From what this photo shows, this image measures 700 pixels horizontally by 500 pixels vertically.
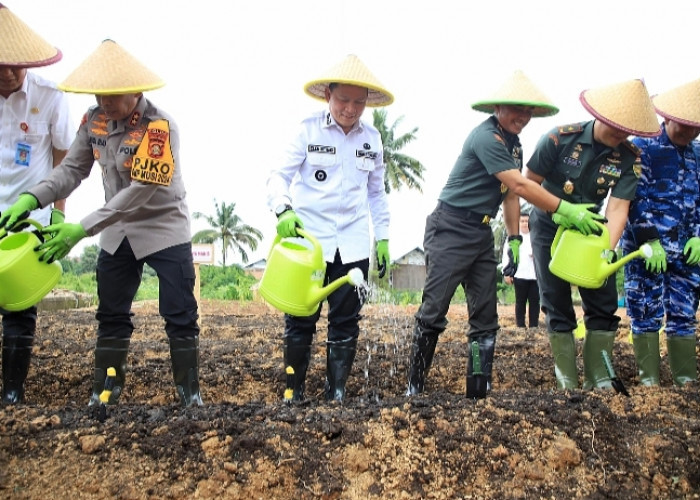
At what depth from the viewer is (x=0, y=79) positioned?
288 centimetres

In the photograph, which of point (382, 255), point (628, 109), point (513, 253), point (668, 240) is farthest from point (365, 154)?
point (668, 240)

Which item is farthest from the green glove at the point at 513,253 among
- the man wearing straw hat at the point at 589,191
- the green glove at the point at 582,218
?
the green glove at the point at 582,218

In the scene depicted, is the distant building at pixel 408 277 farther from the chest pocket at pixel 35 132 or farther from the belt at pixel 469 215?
the chest pocket at pixel 35 132

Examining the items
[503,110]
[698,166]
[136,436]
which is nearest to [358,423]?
[136,436]

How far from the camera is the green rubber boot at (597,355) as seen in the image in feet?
10.8

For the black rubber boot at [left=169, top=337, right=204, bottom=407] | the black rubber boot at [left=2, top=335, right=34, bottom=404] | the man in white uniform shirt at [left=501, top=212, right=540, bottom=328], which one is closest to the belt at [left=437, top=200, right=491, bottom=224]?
the black rubber boot at [left=169, top=337, right=204, bottom=407]

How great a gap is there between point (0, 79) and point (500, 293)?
22063 mm

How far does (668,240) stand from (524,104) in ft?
3.82

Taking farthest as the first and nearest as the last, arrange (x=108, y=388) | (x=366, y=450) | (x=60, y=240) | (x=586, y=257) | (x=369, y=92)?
(x=369, y=92) < (x=586, y=257) < (x=60, y=240) < (x=108, y=388) < (x=366, y=450)

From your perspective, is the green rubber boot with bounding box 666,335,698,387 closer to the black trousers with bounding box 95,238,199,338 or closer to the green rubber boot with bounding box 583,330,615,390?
the green rubber boot with bounding box 583,330,615,390

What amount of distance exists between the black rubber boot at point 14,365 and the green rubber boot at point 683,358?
3296 mm

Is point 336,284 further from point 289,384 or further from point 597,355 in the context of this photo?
point 597,355

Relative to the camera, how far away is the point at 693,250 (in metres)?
3.37

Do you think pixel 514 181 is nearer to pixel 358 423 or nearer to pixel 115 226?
pixel 358 423
